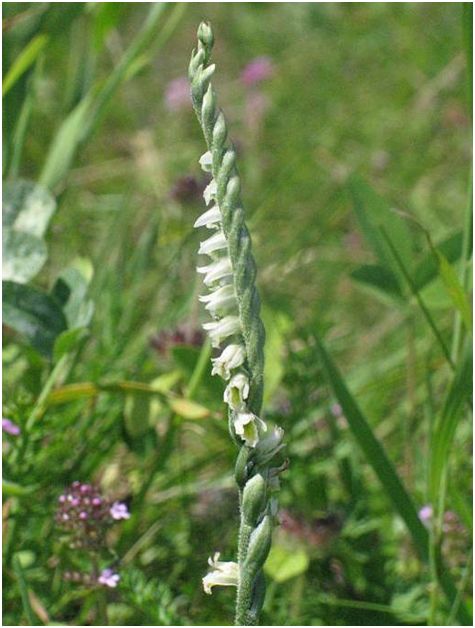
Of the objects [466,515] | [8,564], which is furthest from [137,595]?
[466,515]

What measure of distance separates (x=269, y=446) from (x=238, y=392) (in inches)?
1.7

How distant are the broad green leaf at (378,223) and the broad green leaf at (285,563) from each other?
0.37m

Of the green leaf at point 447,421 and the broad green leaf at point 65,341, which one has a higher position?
the broad green leaf at point 65,341

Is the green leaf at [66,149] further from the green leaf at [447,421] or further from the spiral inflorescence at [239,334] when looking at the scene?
the spiral inflorescence at [239,334]

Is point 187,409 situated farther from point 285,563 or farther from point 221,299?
point 221,299

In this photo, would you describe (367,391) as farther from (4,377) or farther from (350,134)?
(350,134)

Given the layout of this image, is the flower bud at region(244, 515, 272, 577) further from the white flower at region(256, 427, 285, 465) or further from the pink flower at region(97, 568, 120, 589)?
the pink flower at region(97, 568, 120, 589)

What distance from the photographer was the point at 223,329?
0.73 metres

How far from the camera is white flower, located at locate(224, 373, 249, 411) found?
711mm

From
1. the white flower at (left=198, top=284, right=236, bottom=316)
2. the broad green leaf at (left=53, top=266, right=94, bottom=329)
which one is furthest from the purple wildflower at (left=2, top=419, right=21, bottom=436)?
the white flower at (left=198, top=284, right=236, bottom=316)

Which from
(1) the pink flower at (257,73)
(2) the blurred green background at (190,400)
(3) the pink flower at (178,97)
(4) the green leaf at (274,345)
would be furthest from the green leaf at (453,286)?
(1) the pink flower at (257,73)

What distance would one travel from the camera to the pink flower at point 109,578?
3.51ft

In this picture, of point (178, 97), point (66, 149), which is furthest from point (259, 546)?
point (178, 97)

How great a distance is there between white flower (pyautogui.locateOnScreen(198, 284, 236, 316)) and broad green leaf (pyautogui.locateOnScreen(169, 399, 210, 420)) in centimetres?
55
